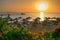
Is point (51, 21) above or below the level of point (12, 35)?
below

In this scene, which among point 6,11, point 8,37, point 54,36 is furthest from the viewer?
point 6,11

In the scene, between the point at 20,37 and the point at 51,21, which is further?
the point at 51,21

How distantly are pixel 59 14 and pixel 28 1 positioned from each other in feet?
1.64

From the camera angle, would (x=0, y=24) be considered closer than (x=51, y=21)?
Yes


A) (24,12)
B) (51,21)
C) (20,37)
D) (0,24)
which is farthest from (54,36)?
Result: (24,12)

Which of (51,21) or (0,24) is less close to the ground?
(0,24)

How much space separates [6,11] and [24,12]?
0.26 metres

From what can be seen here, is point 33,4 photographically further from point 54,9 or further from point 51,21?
point 51,21

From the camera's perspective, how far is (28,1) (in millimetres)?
2871

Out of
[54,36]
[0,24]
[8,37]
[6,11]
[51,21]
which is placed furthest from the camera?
[6,11]

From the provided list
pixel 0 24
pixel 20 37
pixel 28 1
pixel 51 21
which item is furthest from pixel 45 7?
pixel 20 37

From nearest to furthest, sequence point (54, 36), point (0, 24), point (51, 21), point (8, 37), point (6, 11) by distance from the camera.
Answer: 1. point (8, 37)
2. point (54, 36)
3. point (0, 24)
4. point (51, 21)
5. point (6, 11)

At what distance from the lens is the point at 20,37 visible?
3.70 ft

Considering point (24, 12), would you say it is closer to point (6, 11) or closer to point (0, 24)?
point (6, 11)
